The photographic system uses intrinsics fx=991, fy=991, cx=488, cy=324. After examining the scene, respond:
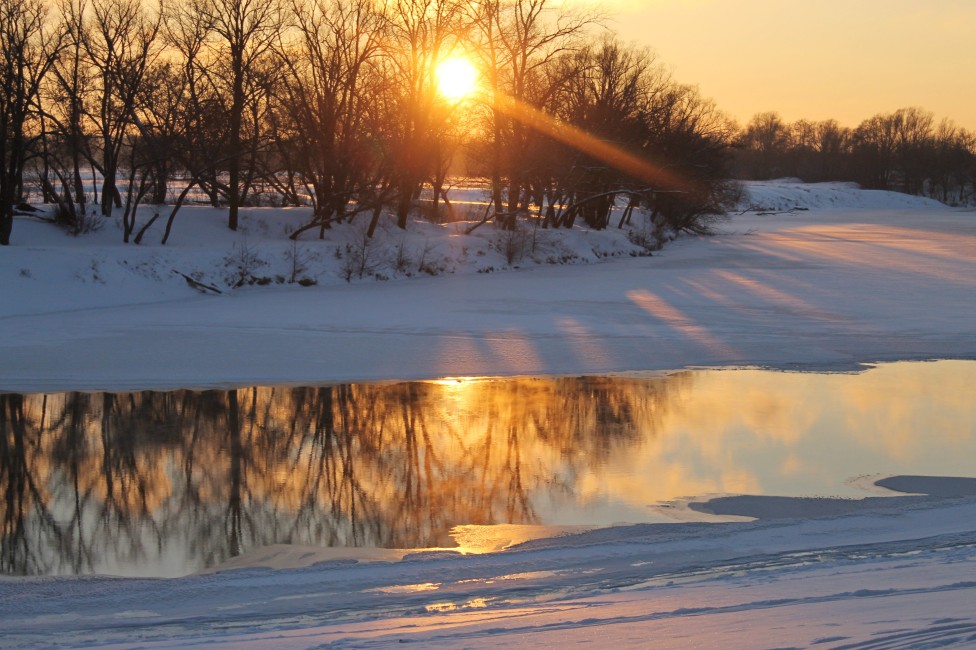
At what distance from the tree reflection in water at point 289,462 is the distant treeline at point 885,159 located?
11176 cm

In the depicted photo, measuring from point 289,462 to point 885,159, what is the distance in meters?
146

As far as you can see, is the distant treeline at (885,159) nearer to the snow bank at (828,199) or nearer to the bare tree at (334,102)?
the snow bank at (828,199)

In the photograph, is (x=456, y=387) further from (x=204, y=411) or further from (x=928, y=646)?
(x=928, y=646)

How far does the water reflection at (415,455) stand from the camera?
795 cm

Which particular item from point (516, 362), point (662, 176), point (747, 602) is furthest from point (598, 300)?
point (662, 176)

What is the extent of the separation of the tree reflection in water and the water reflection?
0.10 feet

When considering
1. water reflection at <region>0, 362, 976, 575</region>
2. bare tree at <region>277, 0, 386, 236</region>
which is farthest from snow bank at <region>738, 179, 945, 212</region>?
water reflection at <region>0, 362, 976, 575</region>

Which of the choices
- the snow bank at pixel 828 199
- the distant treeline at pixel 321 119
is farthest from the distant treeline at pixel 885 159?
the distant treeline at pixel 321 119

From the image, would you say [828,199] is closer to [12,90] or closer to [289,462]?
[12,90]

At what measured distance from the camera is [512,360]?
52.4 ft

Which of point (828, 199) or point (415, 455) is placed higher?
point (828, 199)

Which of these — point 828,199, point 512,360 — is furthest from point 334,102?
point 828,199

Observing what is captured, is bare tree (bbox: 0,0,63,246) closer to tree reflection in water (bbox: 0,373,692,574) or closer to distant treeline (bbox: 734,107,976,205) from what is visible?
tree reflection in water (bbox: 0,373,692,574)

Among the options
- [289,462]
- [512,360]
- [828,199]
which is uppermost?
[828,199]
